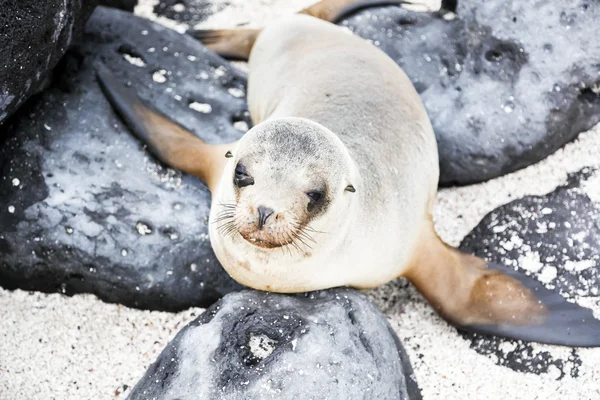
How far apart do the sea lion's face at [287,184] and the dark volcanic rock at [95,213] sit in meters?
0.70

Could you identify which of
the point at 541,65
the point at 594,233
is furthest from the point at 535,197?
the point at 541,65

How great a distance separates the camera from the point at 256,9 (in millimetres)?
5270

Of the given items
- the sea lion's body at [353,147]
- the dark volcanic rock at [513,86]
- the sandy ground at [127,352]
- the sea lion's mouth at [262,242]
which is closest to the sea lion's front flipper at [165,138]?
the sea lion's body at [353,147]

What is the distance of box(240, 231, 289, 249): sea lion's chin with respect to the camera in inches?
104

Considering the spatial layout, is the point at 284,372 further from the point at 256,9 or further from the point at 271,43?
the point at 256,9

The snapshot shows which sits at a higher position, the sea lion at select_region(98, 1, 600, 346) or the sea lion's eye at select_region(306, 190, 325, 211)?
the sea lion's eye at select_region(306, 190, 325, 211)

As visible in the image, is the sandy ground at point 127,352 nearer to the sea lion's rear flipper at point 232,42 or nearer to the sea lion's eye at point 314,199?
the sea lion's eye at point 314,199

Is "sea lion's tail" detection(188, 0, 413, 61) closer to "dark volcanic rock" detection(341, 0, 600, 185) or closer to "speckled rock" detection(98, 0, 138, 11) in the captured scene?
"speckled rock" detection(98, 0, 138, 11)

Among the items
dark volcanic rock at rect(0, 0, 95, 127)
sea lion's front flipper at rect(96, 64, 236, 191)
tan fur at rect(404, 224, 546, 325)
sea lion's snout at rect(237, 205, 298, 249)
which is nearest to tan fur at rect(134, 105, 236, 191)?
sea lion's front flipper at rect(96, 64, 236, 191)

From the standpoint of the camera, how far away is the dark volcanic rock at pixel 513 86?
13.4 feet

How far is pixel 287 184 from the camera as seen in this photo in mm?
2670

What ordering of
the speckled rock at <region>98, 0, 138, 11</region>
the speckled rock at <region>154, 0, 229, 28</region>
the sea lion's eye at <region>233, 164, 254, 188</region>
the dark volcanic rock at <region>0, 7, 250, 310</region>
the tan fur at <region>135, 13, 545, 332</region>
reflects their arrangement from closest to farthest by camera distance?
the sea lion's eye at <region>233, 164, 254, 188</region>
the tan fur at <region>135, 13, 545, 332</region>
the dark volcanic rock at <region>0, 7, 250, 310</region>
the speckled rock at <region>98, 0, 138, 11</region>
the speckled rock at <region>154, 0, 229, 28</region>

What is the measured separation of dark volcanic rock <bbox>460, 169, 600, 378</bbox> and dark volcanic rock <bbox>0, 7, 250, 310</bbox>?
4.05 feet

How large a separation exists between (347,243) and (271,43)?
→ 167 cm
